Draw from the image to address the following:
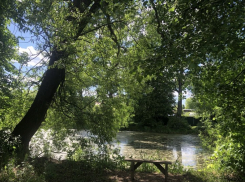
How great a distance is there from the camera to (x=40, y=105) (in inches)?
258

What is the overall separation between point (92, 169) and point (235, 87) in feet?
14.3

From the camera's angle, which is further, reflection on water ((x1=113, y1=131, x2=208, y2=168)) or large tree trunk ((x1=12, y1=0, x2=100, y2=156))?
reflection on water ((x1=113, y1=131, x2=208, y2=168))

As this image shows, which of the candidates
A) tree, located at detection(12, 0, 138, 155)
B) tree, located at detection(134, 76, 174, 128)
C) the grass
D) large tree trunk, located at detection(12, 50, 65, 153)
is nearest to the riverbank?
the grass

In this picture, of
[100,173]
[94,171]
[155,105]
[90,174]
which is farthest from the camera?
[155,105]

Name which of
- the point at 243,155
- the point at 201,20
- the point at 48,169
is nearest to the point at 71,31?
the point at 201,20

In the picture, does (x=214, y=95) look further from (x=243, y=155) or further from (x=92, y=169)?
(x=92, y=169)

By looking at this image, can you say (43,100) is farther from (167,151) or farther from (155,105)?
(155,105)

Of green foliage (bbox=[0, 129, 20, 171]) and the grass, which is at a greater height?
green foliage (bbox=[0, 129, 20, 171])

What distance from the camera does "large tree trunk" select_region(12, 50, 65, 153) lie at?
246 inches

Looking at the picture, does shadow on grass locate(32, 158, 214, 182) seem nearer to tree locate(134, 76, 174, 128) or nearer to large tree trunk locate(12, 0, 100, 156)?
large tree trunk locate(12, 0, 100, 156)

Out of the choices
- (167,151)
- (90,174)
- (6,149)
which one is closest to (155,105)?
(167,151)

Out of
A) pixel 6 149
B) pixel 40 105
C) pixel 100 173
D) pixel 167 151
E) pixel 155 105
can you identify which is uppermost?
pixel 155 105

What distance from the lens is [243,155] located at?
529cm

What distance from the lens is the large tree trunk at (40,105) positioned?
6.26 meters
